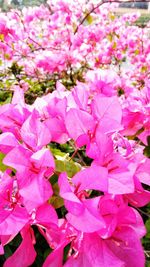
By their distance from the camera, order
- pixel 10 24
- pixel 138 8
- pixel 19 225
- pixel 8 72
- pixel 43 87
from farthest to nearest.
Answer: pixel 138 8, pixel 8 72, pixel 43 87, pixel 10 24, pixel 19 225

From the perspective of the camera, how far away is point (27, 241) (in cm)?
58

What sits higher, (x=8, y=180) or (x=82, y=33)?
(x=8, y=180)

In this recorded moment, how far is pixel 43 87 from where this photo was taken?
11.6 feet

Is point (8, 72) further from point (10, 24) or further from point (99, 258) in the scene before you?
point (99, 258)

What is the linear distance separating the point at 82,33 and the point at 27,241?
3425 millimetres

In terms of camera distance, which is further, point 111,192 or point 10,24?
point 10,24

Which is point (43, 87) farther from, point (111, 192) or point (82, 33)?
point (111, 192)

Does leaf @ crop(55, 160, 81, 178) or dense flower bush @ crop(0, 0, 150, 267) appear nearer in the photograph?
dense flower bush @ crop(0, 0, 150, 267)

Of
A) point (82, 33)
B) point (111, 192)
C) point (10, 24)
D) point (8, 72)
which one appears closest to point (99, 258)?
point (111, 192)

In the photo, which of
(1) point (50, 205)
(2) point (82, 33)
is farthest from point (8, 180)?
(2) point (82, 33)

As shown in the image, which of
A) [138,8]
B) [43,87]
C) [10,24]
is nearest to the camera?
[10,24]

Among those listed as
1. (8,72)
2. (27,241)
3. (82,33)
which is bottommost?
(8,72)

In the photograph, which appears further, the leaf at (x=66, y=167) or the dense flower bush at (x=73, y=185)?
the leaf at (x=66, y=167)

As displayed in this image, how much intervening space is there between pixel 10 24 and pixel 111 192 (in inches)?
110
